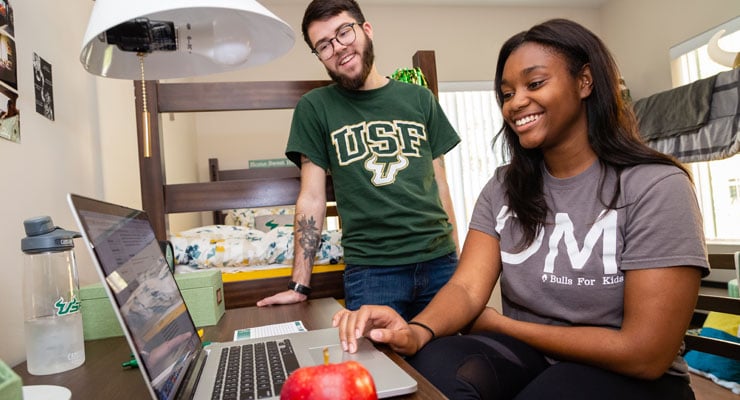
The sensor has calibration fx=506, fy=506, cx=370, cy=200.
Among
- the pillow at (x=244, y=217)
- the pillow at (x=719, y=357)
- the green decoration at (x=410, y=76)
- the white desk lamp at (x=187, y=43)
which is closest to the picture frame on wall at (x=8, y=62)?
the white desk lamp at (x=187, y=43)

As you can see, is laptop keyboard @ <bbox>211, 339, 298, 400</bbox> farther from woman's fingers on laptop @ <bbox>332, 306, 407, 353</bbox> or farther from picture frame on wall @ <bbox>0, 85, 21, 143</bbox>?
picture frame on wall @ <bbox>0, 85, 21, 143</bbox>

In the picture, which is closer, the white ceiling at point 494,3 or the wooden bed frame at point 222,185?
the wooden bed frame at point 222,185

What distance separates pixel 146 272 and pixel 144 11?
42 cm

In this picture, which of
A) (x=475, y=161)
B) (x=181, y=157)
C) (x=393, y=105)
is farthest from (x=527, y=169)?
(x=475, y=161)

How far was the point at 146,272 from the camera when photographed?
2.18ft

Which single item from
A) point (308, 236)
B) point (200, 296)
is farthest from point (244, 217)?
point (200, 296)

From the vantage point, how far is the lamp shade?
3.28 feet

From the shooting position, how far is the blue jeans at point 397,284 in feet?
A: 4.69

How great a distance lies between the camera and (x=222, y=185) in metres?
1.72

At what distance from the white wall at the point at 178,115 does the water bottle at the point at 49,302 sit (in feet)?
0.63

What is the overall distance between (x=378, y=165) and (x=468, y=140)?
2.93 metres

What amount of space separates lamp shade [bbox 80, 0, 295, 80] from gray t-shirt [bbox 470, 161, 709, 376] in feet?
2.14

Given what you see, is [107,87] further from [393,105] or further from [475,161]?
[475,161]

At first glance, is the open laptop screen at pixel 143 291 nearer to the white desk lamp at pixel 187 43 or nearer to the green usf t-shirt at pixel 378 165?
the white desk lamp at pixel 187 43
